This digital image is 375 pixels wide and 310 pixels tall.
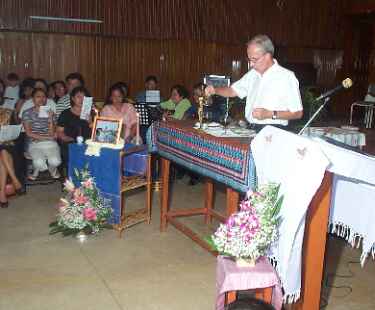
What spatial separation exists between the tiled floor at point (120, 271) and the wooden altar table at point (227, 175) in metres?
0.23

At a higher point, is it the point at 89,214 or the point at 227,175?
the point at 227,175

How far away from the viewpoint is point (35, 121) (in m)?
5.57

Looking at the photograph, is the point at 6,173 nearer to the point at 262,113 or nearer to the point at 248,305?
the point at 262,113

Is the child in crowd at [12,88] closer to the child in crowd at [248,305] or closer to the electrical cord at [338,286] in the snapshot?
the electrical cord at [338,286]

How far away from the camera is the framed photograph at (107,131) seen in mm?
4035

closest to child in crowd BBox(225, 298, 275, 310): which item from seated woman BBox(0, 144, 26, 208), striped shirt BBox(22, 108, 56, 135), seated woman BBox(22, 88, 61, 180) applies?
seated woman BBox(0, 144, 26, 208)

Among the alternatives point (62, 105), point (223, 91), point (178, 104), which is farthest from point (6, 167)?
point (223, 91)

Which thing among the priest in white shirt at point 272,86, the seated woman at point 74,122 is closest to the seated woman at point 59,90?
the seated woman at point 74,122

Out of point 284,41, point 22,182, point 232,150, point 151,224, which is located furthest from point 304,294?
point 284,41

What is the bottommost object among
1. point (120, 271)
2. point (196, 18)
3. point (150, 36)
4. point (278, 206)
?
point (120, 271)

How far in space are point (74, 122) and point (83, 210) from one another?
1.82 meters

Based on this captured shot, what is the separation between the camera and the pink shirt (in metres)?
5.29

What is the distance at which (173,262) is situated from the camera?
11.3ft

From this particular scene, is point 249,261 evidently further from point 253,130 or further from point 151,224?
point 151,224
